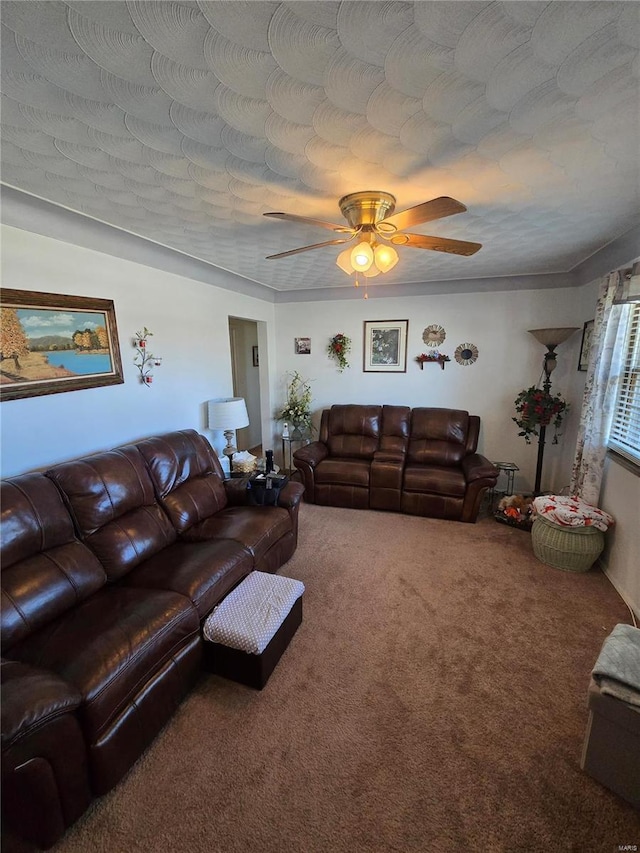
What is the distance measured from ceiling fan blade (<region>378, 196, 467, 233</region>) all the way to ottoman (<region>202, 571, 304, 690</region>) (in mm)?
2028

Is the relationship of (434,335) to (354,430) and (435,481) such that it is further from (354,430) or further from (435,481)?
(435,481)

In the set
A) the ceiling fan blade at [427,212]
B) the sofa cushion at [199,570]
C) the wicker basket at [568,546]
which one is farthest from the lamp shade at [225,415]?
the wicker basket at [568,546]

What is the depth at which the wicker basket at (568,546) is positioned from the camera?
259 cm

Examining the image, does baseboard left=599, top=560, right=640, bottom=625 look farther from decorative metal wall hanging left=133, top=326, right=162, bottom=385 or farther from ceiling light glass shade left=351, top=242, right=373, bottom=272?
Answer: decorative metal wall hanging left=133, top=326, right=162, bottom=385

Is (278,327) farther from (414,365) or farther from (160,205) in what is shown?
(160,205)

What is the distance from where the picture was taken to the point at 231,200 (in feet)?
5.95

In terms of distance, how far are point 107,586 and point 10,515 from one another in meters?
0.60

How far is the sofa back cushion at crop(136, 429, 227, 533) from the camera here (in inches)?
93.9

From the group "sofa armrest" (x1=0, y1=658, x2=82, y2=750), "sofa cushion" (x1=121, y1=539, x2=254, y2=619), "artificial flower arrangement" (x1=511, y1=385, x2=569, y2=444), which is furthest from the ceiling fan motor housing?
"artificial flower arrangement" (x1=511, y1=385, x2=569, y2=444)

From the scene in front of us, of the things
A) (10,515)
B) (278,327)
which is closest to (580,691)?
(10,515)

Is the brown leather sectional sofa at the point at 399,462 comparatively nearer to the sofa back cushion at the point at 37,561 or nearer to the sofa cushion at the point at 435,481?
the sofa cushion at the point at 435,481

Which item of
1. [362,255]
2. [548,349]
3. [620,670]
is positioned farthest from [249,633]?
[548,349]

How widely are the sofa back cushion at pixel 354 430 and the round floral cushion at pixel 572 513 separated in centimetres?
183

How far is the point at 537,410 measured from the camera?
353 cm
